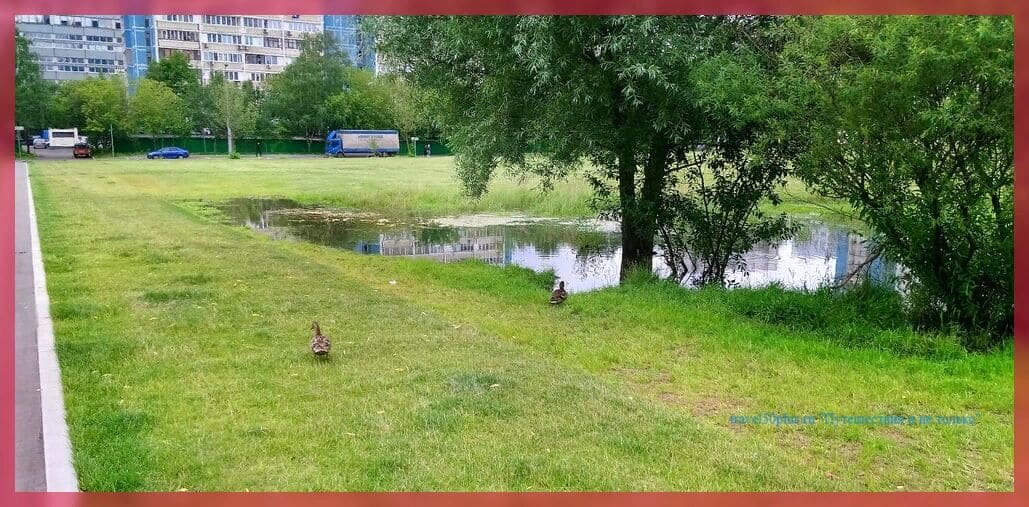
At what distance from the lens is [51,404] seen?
4.21m

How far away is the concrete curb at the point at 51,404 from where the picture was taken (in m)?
3.55

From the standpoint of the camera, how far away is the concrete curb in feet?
11.7

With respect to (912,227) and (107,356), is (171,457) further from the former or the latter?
(912,227)

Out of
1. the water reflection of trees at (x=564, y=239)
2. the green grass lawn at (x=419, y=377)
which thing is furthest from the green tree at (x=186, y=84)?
the water reflection of trees at (x=564, y=239)

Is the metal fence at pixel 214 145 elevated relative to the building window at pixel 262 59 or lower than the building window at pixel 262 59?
lower

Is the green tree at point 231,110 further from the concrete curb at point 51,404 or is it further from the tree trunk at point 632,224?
the tree trunk at point 632,224

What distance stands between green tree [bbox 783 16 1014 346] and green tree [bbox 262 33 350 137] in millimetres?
3848

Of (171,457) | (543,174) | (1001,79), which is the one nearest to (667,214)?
(543,174)

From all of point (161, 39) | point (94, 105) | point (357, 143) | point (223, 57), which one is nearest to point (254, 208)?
point (357, 143)

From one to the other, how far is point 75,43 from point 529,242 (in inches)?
320

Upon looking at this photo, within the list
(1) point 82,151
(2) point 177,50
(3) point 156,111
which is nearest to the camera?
(2) point 177,50

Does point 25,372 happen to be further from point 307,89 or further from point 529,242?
point 529,242

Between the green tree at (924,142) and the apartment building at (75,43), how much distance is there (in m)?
5.08

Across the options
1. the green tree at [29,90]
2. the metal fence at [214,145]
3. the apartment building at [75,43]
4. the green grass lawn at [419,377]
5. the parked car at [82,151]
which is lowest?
the green grass lawn at [419,377]
